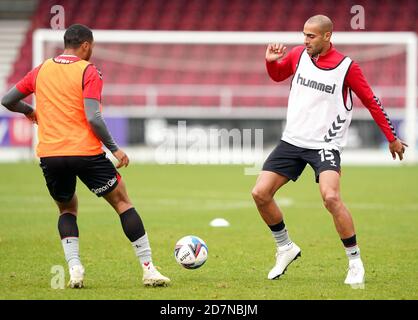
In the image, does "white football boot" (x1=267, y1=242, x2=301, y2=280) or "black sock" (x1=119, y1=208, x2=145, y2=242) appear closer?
"black sock" (x1=119, y1=208, x2=145, y2=242)

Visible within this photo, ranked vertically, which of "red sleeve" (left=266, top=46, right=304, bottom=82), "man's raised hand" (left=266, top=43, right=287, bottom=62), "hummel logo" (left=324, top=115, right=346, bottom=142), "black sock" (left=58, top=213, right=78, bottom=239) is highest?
"man's raised hand" (left=266, top=43, right=287, bottom=62)

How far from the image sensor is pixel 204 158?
25797 mm

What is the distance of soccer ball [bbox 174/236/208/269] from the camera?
26.4 feet

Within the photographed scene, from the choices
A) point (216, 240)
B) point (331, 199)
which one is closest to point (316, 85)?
point (331, 199)

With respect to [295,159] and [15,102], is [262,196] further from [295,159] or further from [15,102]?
[15,102]

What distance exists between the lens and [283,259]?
8164mm

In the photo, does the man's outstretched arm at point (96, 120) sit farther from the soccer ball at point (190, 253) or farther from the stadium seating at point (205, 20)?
the stadium seating at point (205, 20)

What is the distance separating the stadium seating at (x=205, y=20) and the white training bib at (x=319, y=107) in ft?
69.6

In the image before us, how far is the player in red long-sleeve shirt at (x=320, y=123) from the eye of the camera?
7.72m

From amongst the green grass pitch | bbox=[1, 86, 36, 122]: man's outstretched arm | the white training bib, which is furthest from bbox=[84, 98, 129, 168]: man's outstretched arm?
the white training bib

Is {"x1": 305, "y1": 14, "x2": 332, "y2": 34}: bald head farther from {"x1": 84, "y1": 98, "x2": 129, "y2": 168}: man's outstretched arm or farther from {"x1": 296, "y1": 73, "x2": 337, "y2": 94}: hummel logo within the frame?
{"x1": 84, "y1": 98, "x2": 129, "y2": 168}: man's outstretched arm

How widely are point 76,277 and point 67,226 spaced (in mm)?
486

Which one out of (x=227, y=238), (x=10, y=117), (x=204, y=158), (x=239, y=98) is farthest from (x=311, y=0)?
(x=227, y=238)
